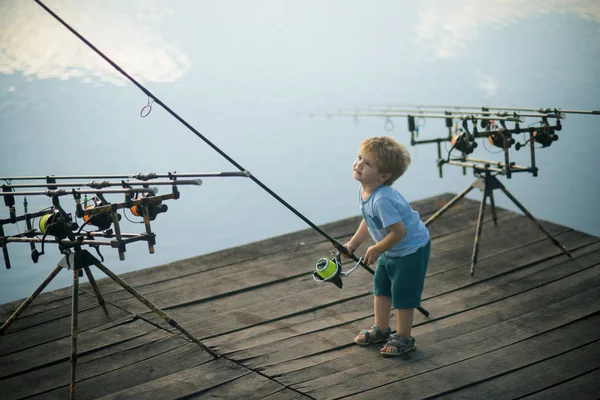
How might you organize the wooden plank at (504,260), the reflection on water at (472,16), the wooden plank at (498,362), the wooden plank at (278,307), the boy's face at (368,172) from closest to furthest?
1. the wooden plank at (498,362)
2. the boy's face at (368,172)
3. the wooden plank at (278,307)
4. the wooden plank at (504,260)
5. the reflection on water at (472,16)

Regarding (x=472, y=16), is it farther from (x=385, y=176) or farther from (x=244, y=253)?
(x=385, y=176)

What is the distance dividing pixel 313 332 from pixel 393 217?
826 millimetres

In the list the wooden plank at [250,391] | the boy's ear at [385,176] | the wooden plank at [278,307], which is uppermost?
the boy's ear at [385,176]

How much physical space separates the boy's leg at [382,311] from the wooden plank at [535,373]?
42 centimetres

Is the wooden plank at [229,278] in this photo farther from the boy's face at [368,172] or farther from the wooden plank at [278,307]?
the boy's face at [368,172]

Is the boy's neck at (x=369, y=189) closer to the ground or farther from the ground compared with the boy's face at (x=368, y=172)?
closer to the ground

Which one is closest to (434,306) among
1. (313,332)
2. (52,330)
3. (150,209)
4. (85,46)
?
(313,332)

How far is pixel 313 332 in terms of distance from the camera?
3535mm

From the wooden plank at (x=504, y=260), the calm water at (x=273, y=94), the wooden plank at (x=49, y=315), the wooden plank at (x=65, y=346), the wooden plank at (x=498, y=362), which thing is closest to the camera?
the wooden plank at (x=498, y=362)

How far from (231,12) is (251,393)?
190 inches

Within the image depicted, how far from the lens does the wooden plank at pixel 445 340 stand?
3.09 metres

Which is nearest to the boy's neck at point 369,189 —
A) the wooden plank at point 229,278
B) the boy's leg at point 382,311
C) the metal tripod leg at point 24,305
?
the boy's leg at point 382,311

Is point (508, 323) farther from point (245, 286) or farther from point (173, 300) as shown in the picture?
point (173, 300)

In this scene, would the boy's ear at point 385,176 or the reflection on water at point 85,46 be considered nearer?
the boy's ear at point 385,176
